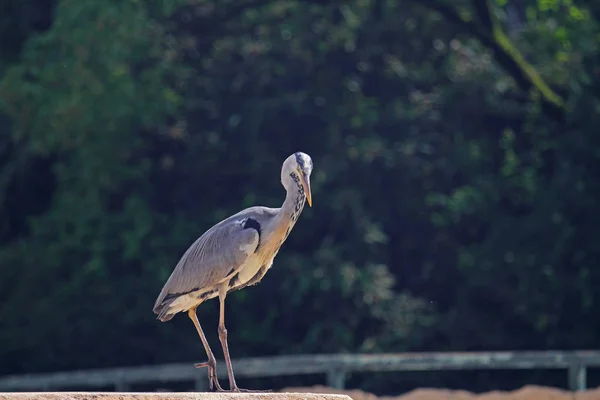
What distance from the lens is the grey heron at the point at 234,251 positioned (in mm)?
9312

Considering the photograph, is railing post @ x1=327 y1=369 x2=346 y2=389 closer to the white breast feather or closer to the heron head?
the white breast feather

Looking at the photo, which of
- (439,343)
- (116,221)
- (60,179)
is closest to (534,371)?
(439,343)

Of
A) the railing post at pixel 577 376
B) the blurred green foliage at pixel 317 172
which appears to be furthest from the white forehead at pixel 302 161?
the blurred green foliage at pixel 317 172

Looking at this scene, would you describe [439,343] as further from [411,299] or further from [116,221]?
[116,221]

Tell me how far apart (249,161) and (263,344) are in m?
2.32

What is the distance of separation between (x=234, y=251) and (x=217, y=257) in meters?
0.13

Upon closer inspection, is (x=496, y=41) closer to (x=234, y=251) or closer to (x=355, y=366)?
(x=355, y=366)

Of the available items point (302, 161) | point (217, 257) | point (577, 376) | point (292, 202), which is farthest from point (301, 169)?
point (577, 376)

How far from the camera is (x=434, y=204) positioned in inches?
699

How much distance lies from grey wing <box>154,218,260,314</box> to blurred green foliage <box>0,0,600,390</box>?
697cm

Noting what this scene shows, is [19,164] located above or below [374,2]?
below

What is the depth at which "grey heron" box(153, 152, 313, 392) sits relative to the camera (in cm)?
931

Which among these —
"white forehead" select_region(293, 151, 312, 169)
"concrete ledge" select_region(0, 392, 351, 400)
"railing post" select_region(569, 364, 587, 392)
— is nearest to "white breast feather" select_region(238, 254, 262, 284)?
"white forehead" select_region(293, 151, 312, 169)

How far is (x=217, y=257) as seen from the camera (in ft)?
30.6
